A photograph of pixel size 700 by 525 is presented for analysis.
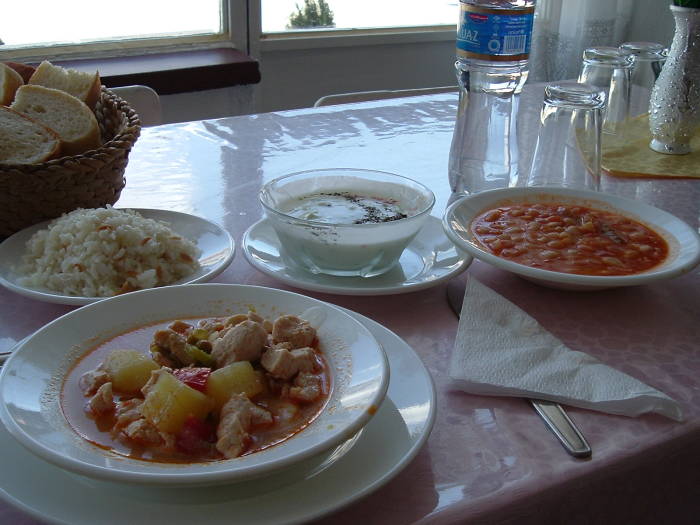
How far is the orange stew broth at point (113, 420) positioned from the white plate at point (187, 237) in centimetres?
19

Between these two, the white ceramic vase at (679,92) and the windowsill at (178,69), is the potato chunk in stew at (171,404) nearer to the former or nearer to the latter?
the white ceramic vase at (679,92)

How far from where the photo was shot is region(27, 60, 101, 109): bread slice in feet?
4.34

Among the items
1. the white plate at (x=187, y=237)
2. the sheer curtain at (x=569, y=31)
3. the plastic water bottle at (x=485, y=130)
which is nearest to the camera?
the white plate at (x=187, y=237)

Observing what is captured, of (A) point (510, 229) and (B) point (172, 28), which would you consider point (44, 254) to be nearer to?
(A) point (510, 229)

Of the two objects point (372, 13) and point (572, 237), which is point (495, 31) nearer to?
point (572, 237)

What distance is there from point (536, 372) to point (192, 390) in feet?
1.24

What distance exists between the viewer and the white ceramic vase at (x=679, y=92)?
159 cm

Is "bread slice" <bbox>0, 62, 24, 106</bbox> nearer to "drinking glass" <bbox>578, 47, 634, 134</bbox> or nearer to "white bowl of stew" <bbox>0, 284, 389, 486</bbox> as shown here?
"white bowl of stew" <bbox>0, 284, 389, 486</bbox>

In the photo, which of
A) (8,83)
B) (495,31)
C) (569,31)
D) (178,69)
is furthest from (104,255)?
(569,31)

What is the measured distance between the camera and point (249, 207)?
136 centimetres

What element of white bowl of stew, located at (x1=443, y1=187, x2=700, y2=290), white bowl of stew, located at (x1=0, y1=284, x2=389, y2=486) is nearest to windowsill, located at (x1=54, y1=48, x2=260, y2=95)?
white bowl of stew, located at (x1=443, y1=187, x2=700, y2=290)

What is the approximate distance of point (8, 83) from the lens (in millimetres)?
1306

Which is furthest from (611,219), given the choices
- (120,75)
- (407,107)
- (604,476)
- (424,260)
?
(120,75)

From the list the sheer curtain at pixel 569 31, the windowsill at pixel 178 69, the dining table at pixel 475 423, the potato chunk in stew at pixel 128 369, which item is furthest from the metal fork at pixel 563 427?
the sheer curtain at pixel 569 31
